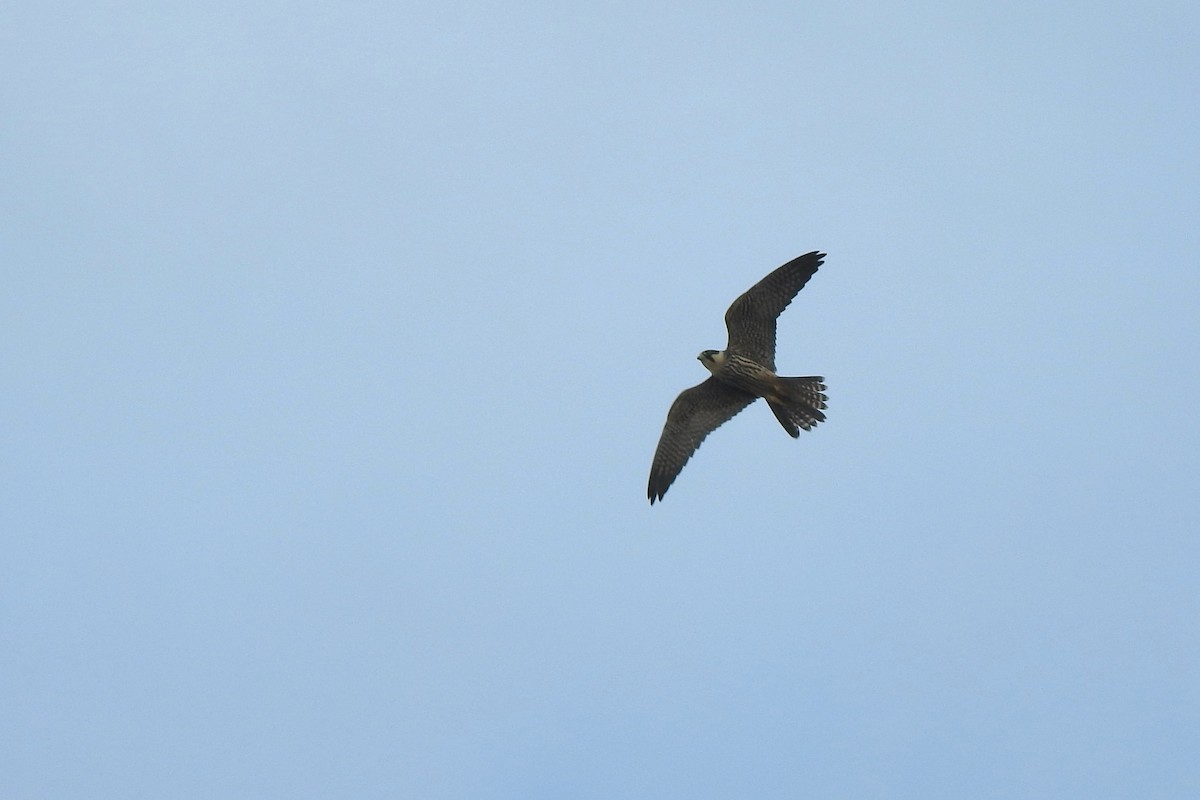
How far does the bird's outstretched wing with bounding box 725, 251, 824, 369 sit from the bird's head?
15cm

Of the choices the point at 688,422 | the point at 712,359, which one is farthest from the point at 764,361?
the point at 688,422

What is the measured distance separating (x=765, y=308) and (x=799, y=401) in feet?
3.52

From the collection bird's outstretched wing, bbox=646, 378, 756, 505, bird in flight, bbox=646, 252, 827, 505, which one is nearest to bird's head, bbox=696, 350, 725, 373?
bird in flight, bbox=646, 252, 827, 505

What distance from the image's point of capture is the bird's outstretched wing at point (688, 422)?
16359mm

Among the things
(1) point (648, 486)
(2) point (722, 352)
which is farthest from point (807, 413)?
(1) point (648, 486)

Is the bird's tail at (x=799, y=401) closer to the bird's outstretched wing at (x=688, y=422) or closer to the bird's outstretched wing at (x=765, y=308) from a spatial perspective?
the bird's outstretched wing at (x=765, y=308)

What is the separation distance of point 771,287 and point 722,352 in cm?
90

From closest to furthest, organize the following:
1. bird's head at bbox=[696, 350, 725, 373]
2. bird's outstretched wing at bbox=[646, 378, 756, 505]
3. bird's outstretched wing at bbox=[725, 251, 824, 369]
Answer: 1. bird's outstretched wing at bbox=[725, 251, 824, 369]
2. bird's head at bbox=[696, 350, 725, 373]
3. bird's outstretched wing at bbox=[646, 378, 756, 505]

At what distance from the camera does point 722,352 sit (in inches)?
619

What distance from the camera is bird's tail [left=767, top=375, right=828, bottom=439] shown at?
1553 centimetres

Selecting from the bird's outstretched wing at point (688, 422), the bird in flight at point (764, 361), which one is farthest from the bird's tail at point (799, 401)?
the bird's outstretched wing at point (688, 422)

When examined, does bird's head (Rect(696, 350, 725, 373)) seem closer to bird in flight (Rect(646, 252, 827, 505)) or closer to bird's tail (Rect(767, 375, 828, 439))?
bird in flight (Rect(646, 252, 827, 505))

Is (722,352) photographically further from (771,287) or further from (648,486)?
(648,486)

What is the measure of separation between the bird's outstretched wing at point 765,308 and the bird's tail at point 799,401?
11.7 inches
